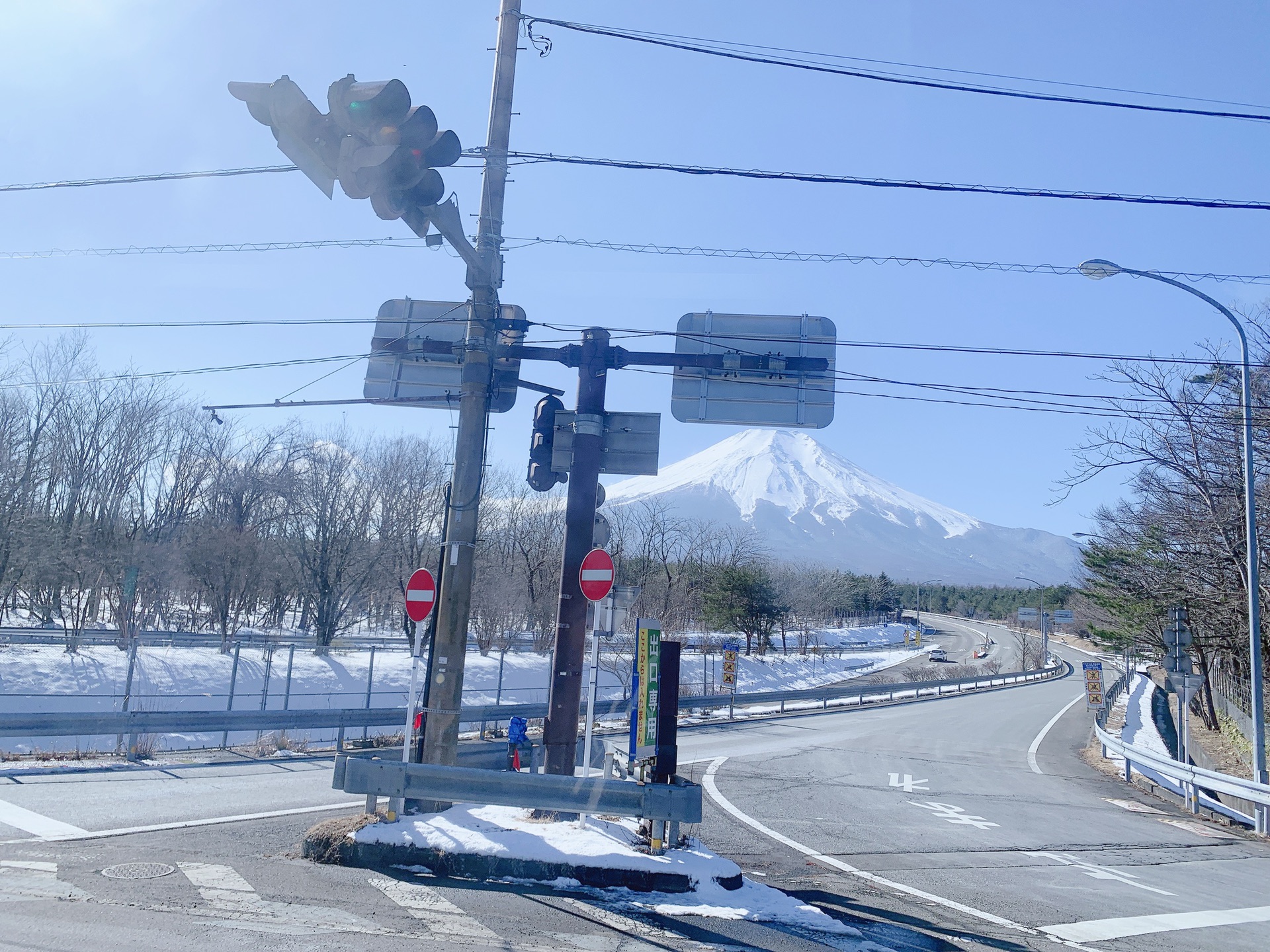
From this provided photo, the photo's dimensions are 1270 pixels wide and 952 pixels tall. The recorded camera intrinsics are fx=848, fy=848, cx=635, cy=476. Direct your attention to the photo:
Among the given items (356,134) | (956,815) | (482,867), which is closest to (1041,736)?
(956,815)

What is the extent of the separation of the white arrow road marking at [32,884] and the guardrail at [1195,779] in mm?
14887

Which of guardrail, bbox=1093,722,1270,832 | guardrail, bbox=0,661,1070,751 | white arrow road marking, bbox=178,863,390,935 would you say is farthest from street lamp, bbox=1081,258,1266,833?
white arrow road marking, bbox=178,863,390,935

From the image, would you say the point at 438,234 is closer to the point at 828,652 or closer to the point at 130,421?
the point at 130,421

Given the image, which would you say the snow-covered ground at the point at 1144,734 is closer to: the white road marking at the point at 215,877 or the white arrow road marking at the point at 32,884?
the white road marking at the point at 215,877

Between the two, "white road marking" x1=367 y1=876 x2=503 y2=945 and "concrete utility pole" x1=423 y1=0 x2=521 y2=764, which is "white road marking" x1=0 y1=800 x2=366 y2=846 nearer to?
"concrete utility pole" x1=423 y1=0 x2=521 y2=764

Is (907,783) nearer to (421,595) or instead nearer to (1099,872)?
(1099,872)

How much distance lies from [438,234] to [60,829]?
21.7 feet

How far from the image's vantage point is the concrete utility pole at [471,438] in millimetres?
8445

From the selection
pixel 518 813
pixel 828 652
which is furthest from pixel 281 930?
pixel 828 652

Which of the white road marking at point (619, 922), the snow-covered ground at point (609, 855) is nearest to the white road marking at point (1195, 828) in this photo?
the snow-covered ground at point (609, 855)

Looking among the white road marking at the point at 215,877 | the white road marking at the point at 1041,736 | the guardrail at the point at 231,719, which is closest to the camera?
the white road marking at the point at 215,877

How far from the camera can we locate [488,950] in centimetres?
519

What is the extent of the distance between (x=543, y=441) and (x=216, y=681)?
23567 mm

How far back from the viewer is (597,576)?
8258mm
